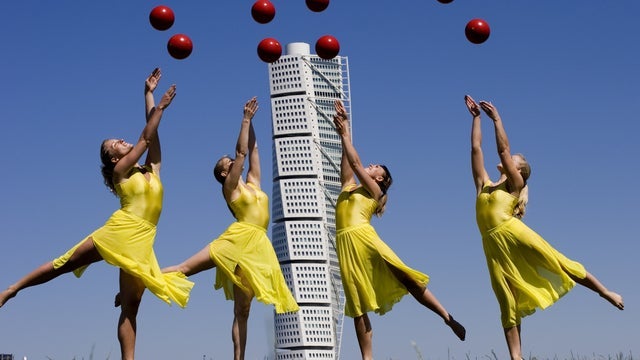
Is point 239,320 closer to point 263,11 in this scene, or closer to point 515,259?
point 515,259

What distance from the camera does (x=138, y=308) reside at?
15.0 meters

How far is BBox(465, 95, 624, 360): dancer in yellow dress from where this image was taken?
16375mm

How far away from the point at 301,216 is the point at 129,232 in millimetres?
130266

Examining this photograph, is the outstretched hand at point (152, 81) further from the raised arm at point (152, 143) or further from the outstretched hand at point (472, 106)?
the outstretched hand at point (472, 106)

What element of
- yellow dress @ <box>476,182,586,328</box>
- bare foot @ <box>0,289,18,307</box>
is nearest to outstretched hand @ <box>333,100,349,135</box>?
yellow dress @ <box>476,182,586,328</box>

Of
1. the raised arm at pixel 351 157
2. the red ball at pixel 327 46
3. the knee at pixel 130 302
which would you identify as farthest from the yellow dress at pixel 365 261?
the knee at pixel 130 302

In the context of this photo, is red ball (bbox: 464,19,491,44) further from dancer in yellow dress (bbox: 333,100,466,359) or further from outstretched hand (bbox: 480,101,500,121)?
dancer in yellow dress (bbox: 333,100,466,359)

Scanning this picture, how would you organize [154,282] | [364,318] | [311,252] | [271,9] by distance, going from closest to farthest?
[154,282], [364,318], [271,9], [311,252]

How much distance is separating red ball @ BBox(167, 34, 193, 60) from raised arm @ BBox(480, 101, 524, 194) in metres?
4.26

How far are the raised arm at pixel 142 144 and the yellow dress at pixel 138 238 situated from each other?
17 cm

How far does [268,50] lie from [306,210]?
128m

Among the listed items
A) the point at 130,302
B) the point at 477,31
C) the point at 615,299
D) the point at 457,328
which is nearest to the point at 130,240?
the point at 130,302

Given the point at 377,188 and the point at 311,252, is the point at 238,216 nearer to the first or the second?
the point at 377,188

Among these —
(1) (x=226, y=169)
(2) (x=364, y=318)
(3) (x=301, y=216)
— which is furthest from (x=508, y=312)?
(3) (x=301, y=216)
